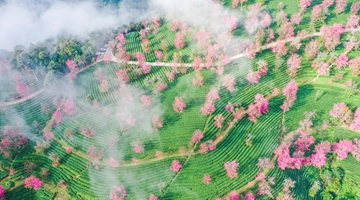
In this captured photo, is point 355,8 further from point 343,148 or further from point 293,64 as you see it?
point 343,148

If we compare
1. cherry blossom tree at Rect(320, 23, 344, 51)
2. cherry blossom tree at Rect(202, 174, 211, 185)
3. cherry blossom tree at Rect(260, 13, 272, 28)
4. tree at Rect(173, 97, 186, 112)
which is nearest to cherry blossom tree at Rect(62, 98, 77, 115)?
tree at Rect(173, 97, 186, 112)

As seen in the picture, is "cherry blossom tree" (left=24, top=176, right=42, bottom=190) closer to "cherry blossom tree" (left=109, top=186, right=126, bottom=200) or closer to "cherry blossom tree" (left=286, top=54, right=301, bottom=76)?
"cherry blossom tree" (left=109, top=186, right=126, bottom=200)

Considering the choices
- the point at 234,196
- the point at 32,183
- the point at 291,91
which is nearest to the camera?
the point at 234,196

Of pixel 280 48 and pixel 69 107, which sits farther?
pixel 280 48

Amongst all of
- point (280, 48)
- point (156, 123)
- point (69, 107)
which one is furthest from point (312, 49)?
point (69, 107)

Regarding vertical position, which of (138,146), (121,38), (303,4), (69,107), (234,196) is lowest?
(234,196)

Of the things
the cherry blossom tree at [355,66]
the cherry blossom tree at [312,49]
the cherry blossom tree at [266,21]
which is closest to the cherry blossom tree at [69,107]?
the cherry blossom tree at [266,21]
